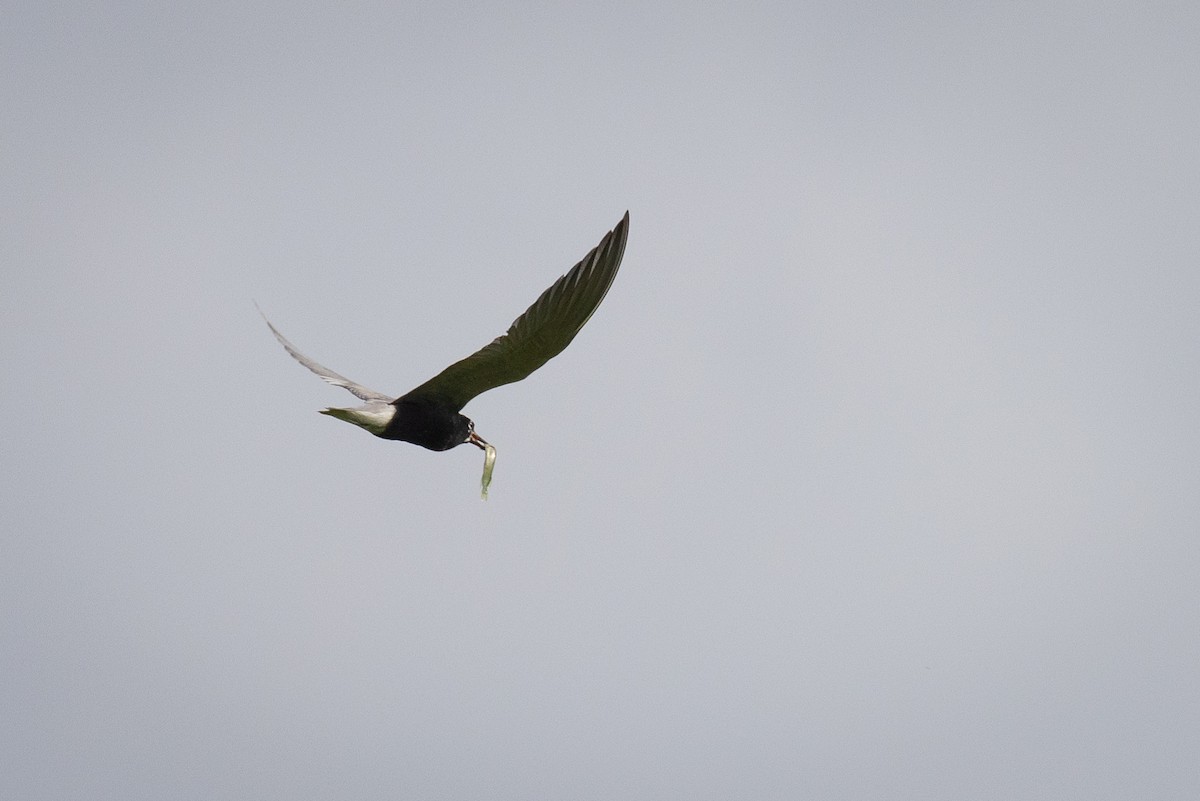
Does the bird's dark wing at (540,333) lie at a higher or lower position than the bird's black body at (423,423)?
higher

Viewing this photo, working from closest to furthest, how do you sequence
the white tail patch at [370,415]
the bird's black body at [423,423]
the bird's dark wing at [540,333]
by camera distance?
the bird's dark wing at [540,333], the white tail patch at [370,415], the bird's black body at [423,423]

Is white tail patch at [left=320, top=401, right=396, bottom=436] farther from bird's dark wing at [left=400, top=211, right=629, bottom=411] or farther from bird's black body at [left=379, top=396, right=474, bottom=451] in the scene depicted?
bird's dark wing at [left=400, top=211, right=629, bottom=411]

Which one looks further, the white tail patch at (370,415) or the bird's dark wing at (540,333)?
the white tail patch at (370,415)

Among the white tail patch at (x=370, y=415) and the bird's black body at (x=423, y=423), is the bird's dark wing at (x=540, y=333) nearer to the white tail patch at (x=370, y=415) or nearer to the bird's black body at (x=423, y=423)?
the bird's black body at (x=423, y=423)

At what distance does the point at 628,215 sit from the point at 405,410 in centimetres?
417

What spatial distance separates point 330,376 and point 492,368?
4.90m

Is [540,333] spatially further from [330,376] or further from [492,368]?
[330,376]

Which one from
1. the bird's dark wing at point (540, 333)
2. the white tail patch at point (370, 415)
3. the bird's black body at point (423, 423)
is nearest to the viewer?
the bird's dark wing at point (540, 333)

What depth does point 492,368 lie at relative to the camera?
1723cm

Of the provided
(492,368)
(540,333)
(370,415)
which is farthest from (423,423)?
(540,333)

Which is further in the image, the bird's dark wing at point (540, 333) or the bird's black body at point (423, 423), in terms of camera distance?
the bird's black body at point (423, 423)

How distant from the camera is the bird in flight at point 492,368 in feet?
51.5

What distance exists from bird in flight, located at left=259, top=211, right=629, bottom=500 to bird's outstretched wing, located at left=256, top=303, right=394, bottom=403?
5 centimetres

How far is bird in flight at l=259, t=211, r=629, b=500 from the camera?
15711 mm
